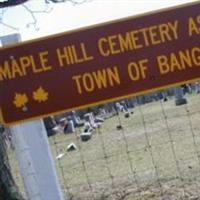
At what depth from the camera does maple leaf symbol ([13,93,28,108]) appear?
117 inches

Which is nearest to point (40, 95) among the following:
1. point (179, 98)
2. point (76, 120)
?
point (179, 98)

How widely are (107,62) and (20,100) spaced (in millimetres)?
489

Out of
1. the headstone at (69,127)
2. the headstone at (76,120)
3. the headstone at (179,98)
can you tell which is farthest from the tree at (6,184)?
the headstone at (76,120)

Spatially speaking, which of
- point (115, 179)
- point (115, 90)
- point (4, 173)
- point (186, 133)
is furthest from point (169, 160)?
point (115, 90)

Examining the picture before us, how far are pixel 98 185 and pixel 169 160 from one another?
1.48 m

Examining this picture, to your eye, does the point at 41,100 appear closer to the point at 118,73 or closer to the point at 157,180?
the point at 118,73

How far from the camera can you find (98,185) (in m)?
7.06

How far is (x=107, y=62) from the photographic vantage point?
2.94 m

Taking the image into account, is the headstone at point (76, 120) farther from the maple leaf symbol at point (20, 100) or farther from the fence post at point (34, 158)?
the maple leaf symbol at point (20, 100)

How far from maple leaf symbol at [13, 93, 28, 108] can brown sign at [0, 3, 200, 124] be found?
0.03 meters

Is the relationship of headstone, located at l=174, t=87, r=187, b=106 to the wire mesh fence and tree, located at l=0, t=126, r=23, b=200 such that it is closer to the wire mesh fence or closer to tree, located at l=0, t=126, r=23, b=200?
the wire mesh fence

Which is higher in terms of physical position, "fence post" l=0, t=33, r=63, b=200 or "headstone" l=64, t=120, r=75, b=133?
"fence post" l=0, t=33, r=63, b=200

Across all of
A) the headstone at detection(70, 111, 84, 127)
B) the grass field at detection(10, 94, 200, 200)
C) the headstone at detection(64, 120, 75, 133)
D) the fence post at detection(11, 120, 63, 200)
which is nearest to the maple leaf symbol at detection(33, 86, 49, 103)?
the fence post at detection(11, 120, 63, 200)

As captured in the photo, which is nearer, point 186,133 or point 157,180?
point 157,180
